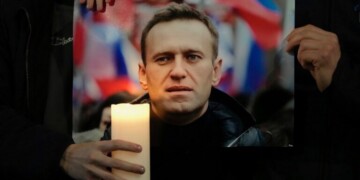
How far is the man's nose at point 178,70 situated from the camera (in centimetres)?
94

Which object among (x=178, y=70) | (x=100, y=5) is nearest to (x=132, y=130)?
(x=178, y=70)

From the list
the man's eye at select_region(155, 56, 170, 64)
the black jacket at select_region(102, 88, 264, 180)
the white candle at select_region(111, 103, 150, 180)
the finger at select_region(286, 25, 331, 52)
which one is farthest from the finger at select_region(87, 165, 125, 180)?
the finger at select_region(286, 25, 331, 52)

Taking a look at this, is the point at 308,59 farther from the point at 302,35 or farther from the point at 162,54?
the point at 162,54

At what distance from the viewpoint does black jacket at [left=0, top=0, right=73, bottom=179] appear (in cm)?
92

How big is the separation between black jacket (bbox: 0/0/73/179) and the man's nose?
0.77 feet

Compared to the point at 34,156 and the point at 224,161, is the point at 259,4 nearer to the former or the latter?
the point at 224,161

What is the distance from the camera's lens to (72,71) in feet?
3.31

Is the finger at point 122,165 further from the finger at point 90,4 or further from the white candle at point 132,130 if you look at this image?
the finger at point 90,4

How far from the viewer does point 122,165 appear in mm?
792

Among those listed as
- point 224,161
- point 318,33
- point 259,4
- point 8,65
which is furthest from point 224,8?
point 8,65

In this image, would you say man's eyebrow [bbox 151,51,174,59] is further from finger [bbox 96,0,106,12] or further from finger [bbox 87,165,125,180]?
finger [bbox 87,165,125,180]

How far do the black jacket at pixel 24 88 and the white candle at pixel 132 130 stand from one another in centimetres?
15

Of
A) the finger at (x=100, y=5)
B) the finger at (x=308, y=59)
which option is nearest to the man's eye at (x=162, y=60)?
the finger at (x=100, y=5)

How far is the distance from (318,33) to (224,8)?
7.5 inches
